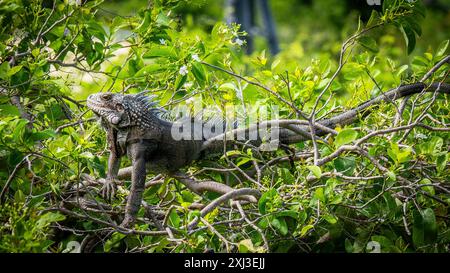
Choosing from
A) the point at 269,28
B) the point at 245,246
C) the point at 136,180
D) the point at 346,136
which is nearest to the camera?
the point at 245,246

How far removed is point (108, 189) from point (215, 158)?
66cm

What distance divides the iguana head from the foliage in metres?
0.19

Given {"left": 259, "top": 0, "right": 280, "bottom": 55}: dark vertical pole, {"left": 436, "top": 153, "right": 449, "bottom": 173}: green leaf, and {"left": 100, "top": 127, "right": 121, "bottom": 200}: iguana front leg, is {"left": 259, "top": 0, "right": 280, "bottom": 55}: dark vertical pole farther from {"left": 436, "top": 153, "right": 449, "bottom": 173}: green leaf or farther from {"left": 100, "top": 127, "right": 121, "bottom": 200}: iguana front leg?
{"left": 436, "top": 153, "right": 449, "bottom": 173}: green leaf

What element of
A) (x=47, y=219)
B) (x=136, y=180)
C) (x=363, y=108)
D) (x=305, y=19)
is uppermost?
(x=305, y=19)

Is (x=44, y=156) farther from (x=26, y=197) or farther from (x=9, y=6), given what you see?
(x=9, y=6)

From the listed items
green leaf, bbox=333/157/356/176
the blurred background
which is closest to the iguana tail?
green leaf, bbox=333/157/356/176

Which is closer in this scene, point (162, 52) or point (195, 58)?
point (195, 58)

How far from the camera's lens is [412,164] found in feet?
12.6

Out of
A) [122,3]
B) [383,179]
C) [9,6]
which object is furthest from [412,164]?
[122,3]

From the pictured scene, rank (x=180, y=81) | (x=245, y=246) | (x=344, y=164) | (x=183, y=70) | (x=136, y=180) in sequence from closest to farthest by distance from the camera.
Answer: (x=245, y=246), (x=344, y=164), (x=136, y=180), (x=183, y=70), (x=180, y=81)

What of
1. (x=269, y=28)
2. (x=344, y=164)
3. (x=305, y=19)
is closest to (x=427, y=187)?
(x=344, y=164)

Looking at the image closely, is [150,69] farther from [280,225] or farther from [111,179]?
[280,225]

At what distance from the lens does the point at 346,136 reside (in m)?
3.40
